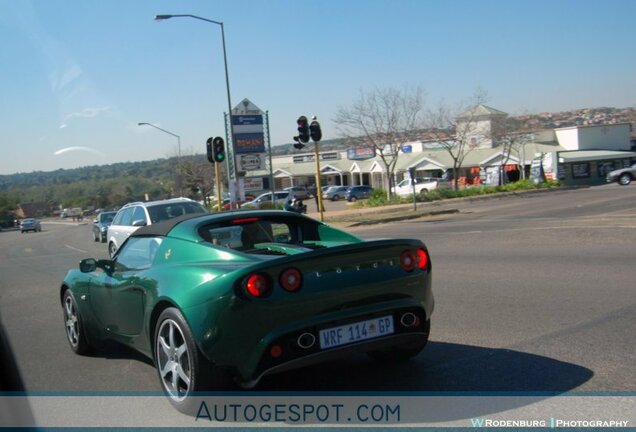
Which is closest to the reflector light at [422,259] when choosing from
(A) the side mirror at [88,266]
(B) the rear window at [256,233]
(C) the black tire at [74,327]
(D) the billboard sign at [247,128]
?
(B) the rear window at [256,233]

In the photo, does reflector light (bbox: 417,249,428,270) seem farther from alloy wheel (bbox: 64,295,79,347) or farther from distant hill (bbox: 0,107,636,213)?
distant hill (bbox: 0,107,636,213)

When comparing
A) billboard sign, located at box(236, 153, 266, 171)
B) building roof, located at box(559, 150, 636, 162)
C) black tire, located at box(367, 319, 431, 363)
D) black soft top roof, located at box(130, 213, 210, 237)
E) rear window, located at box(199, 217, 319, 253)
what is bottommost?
black tire, located at box(367, 319, 431, 363)

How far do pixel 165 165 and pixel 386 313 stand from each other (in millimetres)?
70809

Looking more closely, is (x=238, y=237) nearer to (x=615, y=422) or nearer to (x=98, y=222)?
(x=615, y=422)

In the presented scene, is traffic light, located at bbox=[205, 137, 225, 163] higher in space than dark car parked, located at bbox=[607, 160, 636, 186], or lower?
higher

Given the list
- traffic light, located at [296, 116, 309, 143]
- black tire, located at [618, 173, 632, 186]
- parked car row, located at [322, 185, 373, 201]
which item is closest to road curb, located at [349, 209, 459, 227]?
traffic light, located at [296, 116, 309, 143]

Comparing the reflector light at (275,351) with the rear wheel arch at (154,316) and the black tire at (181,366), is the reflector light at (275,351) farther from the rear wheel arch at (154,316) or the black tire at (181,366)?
the rear wheel arch at (154,316)

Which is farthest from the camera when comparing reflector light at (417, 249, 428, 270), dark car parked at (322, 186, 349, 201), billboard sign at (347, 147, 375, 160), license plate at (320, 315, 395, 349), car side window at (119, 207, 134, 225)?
billboard sign at (347, 147, 375, 160)

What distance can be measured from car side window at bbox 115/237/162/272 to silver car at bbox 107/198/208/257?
33.3 ft

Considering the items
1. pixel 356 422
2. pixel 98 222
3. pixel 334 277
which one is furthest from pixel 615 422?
pixel 98 222

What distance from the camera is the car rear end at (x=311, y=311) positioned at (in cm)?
425

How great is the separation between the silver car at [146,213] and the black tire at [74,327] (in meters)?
9.26

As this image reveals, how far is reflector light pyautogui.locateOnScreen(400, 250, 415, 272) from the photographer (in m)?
4.94

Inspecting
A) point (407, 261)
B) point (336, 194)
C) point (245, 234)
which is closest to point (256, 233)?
point (245, 234)
